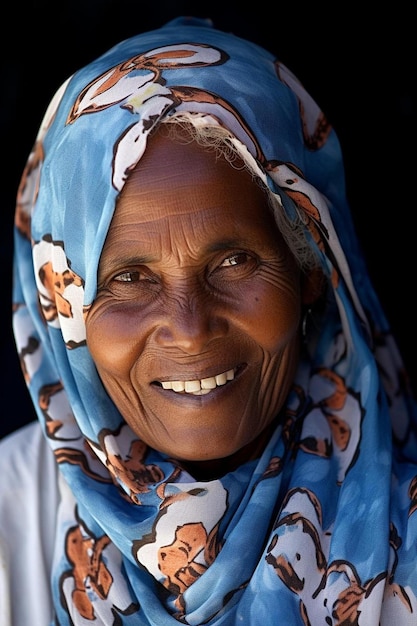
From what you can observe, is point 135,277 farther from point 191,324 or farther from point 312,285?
point 312,285

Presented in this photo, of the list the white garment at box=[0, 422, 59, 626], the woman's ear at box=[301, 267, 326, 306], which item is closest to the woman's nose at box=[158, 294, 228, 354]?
the woman's ear at box=[301, 267, 326, 306]

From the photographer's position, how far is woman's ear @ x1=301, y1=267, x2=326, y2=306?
2365 millimetres

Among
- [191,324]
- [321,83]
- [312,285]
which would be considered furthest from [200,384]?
[321,83]

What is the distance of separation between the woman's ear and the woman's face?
4.0 inches

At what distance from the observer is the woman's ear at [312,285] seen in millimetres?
2365

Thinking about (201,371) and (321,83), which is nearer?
(201,371)

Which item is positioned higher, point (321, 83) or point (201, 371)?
point (321, 83)

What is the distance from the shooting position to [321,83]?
3.18 m

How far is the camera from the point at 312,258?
2.32m

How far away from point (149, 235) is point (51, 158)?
342 millimetres

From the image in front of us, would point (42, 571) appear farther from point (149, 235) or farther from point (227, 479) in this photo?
point (149, 235)

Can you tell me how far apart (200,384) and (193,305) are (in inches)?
7.7

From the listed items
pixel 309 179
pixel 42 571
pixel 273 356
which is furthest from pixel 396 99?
pixel 42 571

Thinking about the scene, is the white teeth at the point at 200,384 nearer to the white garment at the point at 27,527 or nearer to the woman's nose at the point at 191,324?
the woman's nose at the point at 191,324
